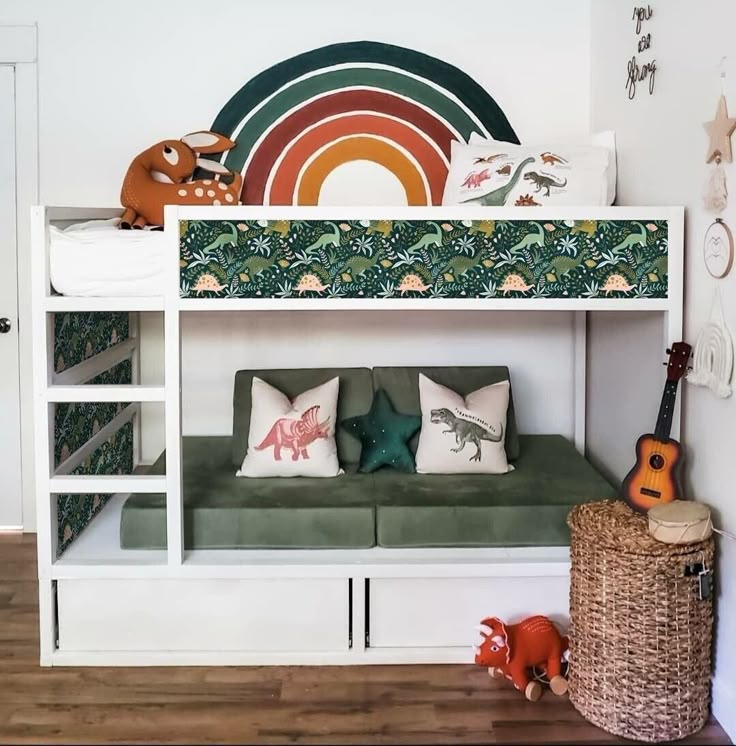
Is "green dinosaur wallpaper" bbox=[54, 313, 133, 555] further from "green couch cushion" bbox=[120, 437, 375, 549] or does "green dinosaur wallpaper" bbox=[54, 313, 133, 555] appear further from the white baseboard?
the white baseboard

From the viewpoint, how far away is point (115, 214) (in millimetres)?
3285

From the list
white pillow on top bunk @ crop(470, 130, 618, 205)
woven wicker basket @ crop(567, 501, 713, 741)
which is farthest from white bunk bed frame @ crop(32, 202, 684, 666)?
white pillow on top bunk @ crop(470, 130, 618, 205)

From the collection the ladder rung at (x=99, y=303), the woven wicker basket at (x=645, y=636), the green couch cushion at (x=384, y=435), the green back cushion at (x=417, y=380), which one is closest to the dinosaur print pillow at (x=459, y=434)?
the green couch cushion at (x=384, y=435)

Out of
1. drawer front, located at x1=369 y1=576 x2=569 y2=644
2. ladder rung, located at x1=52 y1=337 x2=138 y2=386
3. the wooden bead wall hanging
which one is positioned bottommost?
drawer front, located at x1=369 y1=576 x2=569 y2=644

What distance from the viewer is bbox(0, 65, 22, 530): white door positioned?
11.6ft

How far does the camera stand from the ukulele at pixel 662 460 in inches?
94.7

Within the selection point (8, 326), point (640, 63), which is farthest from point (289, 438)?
point (640, 63)

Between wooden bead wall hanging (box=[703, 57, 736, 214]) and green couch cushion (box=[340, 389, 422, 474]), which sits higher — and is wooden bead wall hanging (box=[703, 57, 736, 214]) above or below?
above

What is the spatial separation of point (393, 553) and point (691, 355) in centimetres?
102

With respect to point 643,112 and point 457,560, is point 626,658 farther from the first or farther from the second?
point 643,112

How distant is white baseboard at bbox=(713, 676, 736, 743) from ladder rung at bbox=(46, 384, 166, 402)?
1654mm

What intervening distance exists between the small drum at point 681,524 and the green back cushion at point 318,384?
127 centimetres

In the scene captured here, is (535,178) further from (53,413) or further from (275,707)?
(275,707)

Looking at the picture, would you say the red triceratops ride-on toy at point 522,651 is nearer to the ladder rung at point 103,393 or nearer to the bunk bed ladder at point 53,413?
the bunk bed ladder at point 53,413
